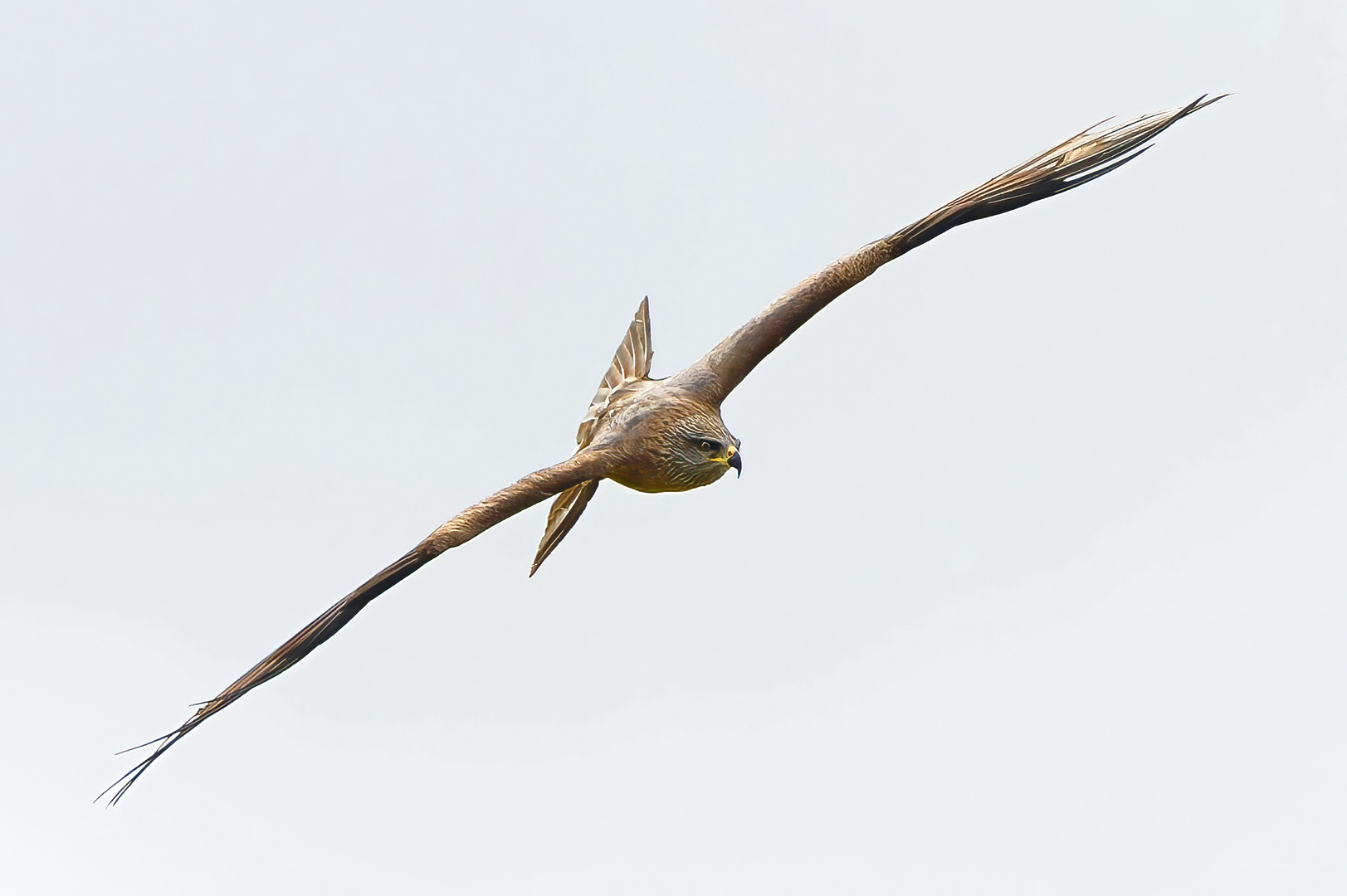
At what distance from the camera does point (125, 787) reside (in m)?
9.62

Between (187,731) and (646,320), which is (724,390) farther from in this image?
(187,731)

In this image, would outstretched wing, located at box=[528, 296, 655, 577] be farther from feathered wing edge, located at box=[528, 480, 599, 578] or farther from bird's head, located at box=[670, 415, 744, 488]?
bird's head, located at box=[670, 415, 744, 488]

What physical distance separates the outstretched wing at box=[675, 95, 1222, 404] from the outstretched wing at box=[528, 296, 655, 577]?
885mm

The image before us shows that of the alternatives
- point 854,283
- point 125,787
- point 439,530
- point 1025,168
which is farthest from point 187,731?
point 1025,168

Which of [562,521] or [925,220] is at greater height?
[925,220]

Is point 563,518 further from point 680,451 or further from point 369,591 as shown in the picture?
point 369,591

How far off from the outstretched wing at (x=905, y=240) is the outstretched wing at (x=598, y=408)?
0.88 metres

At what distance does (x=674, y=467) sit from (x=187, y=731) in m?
3.76

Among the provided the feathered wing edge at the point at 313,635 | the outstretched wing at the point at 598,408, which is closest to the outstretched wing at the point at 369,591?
the feathered wing edge at the point at 313,635

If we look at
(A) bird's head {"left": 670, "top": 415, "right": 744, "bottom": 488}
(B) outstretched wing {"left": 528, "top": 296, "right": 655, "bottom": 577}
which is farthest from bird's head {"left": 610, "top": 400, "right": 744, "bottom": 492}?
(B) outstretched wing {"left": 528, "top": 296, "right": 655, "bottom": 577}

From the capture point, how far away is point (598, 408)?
1242cm

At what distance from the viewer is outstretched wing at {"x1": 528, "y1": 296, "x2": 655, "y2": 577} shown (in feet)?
40.5

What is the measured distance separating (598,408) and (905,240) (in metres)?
2.73

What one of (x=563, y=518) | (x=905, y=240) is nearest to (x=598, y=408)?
(x=563, y=518)
